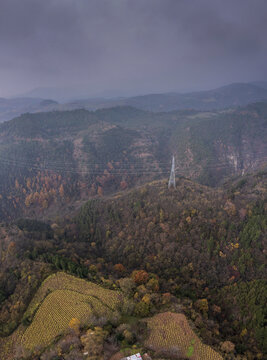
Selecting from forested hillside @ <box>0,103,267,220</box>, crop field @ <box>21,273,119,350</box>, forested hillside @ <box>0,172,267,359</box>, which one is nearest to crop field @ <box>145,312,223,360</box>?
forested hillside @ <box>0,172,267,359</box>

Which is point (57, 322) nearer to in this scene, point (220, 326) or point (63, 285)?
point (63, 285)

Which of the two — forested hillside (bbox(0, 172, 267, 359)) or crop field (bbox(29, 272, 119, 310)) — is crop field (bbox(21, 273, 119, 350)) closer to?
crop field (bbox(29, 272, 119, 310))

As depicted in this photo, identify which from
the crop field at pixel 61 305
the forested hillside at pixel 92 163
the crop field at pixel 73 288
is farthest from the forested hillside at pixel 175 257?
the forested hillside at pixel 92 163

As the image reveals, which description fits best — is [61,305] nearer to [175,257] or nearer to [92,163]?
[175,257]

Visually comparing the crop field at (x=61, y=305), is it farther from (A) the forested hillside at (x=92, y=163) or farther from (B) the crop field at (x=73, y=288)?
(A) the forested hillside at (x=92, y=163)

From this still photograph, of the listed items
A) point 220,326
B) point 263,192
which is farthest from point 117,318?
point 263,192
